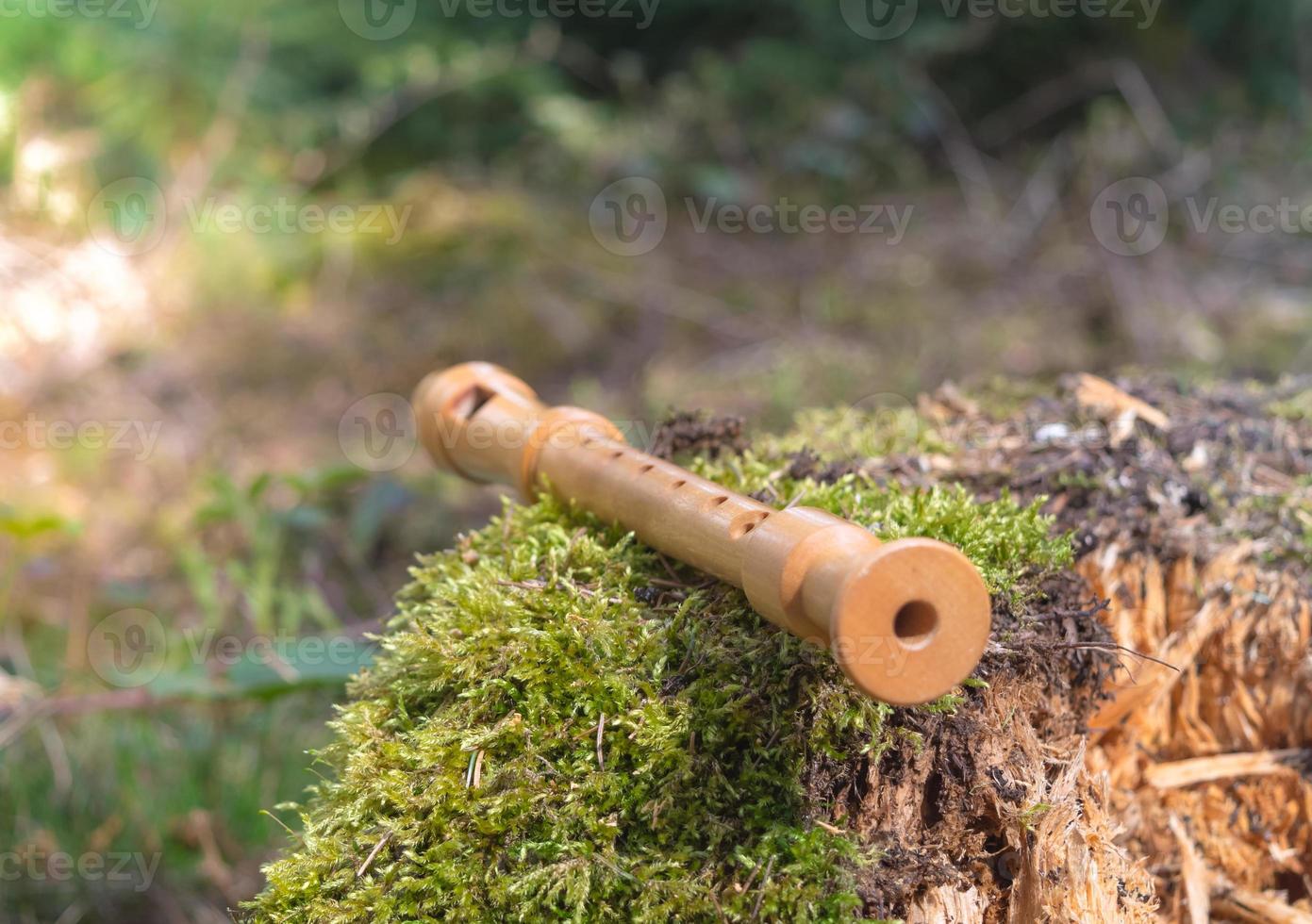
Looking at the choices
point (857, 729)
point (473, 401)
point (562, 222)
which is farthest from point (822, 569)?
point (562, 222)

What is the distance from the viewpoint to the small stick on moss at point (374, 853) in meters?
1.10

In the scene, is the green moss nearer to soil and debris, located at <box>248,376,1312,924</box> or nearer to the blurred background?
soil and debris, located at <box>248,376,1312,924</box>

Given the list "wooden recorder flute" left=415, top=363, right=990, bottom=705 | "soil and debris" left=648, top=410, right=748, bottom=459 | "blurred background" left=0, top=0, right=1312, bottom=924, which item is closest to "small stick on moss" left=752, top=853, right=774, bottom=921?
"wooden recorder flute" left=415, top=363, right=990, bottom=705

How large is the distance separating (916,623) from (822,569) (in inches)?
4.1

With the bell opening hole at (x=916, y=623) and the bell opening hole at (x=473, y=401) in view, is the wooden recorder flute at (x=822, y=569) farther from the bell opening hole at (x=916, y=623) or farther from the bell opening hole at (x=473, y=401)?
the bell opening hole at (x=473, y=401)

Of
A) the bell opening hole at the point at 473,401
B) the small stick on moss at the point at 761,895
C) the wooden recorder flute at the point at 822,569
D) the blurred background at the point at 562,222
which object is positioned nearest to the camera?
the wooden recorder flute at the point at 822,569

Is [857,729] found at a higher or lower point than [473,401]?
lower

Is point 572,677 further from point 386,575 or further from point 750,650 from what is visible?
point 386,575

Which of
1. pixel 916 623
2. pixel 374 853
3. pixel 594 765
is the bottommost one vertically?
pixel 374 853

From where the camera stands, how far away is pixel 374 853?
1.11 m

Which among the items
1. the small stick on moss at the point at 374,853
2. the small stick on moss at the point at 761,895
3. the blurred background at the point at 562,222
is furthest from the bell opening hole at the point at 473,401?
the blurred background at the point at 562,222

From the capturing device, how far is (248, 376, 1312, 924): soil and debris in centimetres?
111

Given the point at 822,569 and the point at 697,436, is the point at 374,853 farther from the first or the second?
the point at 697,436

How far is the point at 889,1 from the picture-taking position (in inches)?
210
